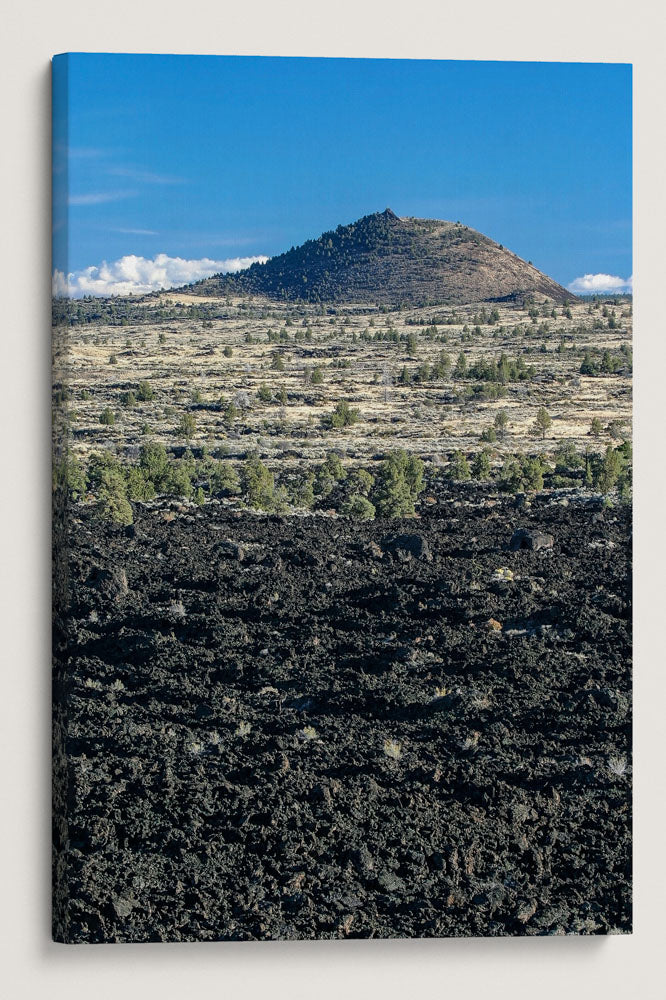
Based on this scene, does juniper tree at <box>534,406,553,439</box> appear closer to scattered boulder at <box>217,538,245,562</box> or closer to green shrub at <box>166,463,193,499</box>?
scattered boulder at <box>217,538,245,562</box>

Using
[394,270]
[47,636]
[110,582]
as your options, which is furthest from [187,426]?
[394,270]

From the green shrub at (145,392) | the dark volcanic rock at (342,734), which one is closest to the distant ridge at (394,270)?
the green shrub at (145,392)

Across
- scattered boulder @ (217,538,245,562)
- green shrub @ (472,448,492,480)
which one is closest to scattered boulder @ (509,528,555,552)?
green shrub @ (472,448,492,480)

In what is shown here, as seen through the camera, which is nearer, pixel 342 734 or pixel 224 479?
pixel 342 734

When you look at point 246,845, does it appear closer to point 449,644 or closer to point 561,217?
point 449,644

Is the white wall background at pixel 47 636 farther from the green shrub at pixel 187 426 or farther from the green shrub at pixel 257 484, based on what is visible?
the green shrub at pixel 257 484

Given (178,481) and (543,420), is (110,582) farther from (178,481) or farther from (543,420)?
(543,420)
